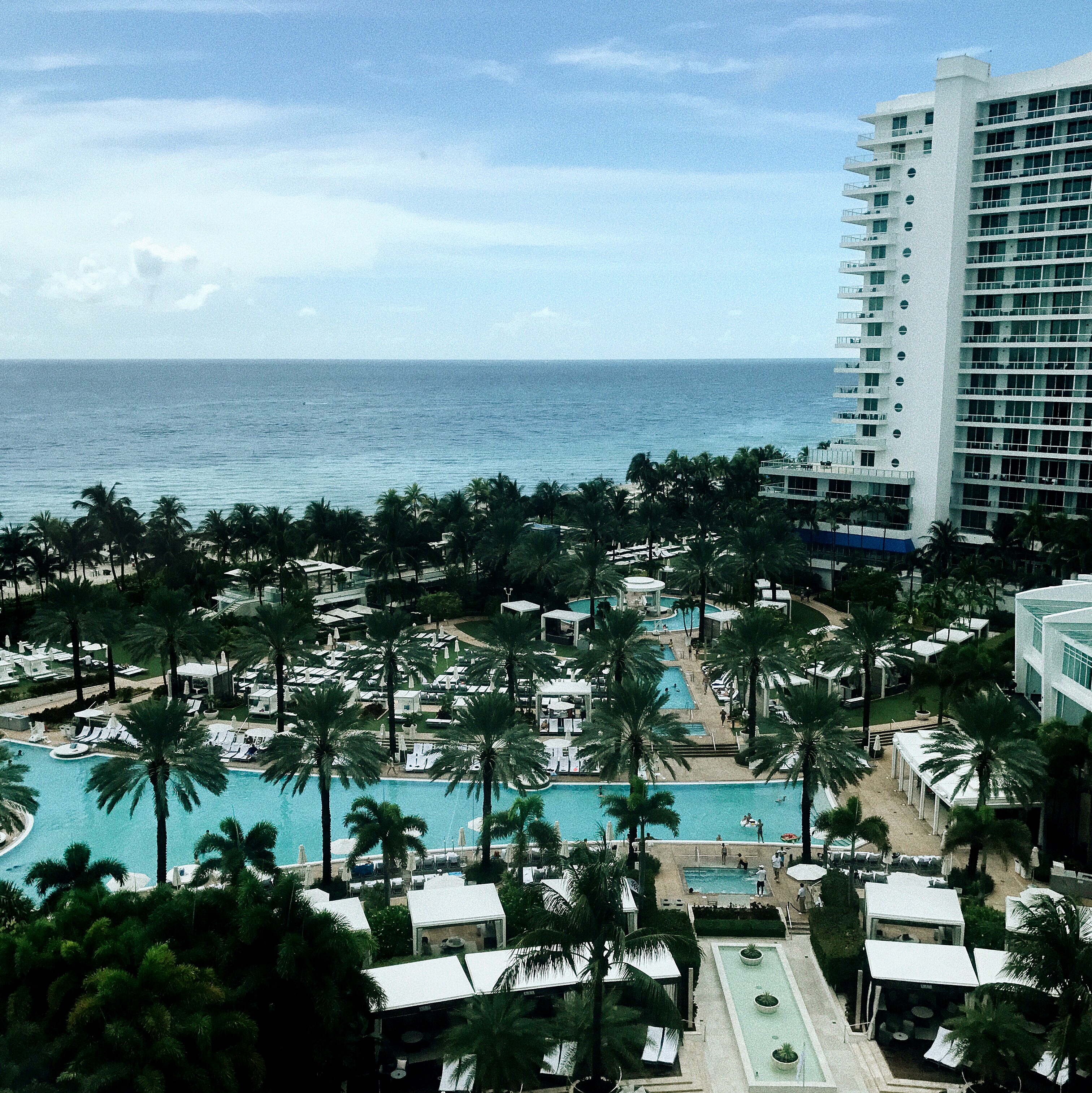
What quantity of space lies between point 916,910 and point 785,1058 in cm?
585

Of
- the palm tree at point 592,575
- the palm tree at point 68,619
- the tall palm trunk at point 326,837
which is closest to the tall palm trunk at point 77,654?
the palm tree at point 68,619

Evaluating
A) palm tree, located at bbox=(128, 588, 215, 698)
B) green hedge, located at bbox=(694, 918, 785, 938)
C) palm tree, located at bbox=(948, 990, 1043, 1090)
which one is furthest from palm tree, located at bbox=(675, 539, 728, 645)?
palm tree, located at bbox=(948, 990, 1043, 1090)

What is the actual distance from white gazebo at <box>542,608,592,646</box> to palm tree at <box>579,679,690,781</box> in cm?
2338

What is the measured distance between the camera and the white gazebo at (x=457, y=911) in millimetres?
26344

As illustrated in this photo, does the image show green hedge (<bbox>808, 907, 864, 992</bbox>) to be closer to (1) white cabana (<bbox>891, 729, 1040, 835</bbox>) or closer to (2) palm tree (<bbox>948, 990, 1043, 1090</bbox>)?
(2) palm tree (<bbox>948, 990, 1043, 1090</bbox>)

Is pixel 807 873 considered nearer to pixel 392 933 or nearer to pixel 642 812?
pixel 642 812

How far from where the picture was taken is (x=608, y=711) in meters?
34.2

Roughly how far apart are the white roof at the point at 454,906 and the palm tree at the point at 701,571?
29368mm

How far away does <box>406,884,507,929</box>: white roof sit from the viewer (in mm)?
26328

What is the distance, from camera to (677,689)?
49531mm

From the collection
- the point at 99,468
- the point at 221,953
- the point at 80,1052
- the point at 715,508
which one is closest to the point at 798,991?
the point at 221,953

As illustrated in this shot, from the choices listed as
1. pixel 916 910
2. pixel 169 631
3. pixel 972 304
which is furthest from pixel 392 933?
pixel 972 304

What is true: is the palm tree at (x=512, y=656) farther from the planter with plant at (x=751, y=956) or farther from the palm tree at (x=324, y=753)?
the planter with plant at (x=751, y=956)

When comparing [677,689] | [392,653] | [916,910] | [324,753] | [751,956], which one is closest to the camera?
[916,910]
